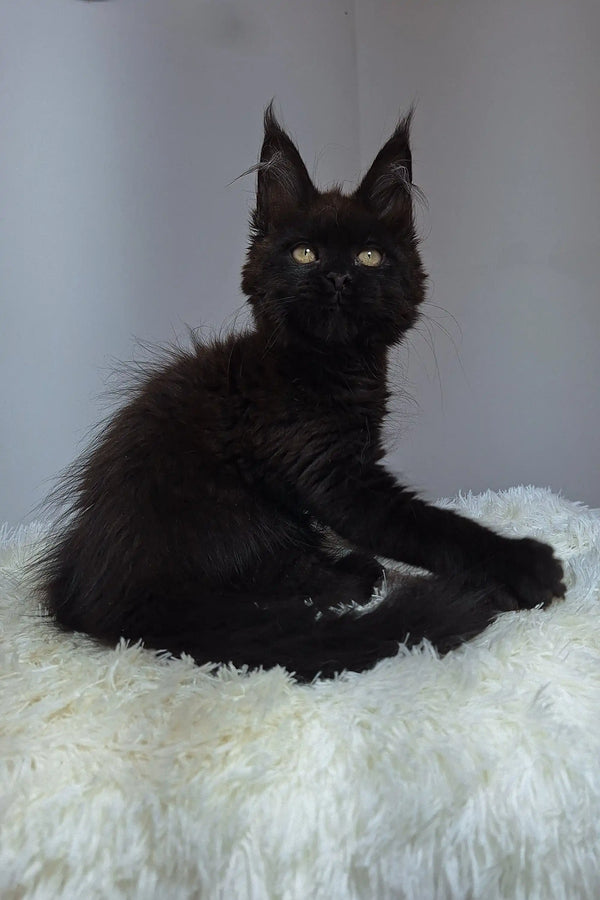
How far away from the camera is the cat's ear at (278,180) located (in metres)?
1.22

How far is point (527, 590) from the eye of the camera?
1.00 metres

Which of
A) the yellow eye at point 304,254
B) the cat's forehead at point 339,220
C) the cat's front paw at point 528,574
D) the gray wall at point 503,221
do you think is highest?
the gray wall at point 503,221

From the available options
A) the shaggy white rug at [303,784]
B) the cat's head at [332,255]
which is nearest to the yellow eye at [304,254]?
the cat's head at [332,255]

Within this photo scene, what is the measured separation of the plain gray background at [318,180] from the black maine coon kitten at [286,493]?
666mm

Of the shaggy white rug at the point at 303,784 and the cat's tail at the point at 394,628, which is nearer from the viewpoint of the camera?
the shaggy white rug at the point at 303,784

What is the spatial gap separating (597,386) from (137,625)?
1.46m

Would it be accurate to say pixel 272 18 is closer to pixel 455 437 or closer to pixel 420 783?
pixel 455 437

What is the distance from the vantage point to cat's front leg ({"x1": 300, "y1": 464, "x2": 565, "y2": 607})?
1007 mm

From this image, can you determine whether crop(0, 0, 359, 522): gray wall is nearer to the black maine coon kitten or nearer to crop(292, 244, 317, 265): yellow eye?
the black maine coon kitten

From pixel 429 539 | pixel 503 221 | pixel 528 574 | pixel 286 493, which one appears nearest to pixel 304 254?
pixel 286 493

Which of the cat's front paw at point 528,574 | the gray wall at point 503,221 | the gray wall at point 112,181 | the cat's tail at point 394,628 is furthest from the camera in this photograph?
the gray wall at point 503,221

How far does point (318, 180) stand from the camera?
212 cm

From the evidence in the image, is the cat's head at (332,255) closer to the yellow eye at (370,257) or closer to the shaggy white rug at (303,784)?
the yellow eye at (370,257)

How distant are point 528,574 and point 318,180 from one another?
59.3 inches
